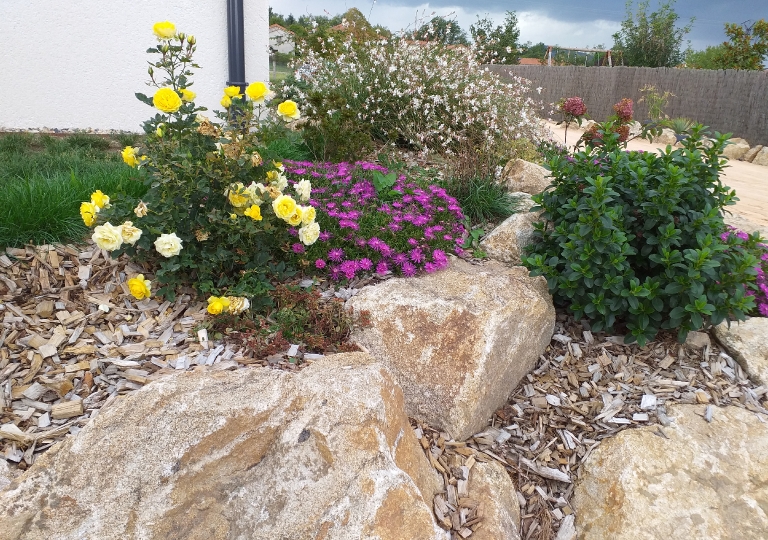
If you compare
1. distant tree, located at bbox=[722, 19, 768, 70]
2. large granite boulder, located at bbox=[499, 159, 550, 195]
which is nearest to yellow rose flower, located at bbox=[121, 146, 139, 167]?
large granite boulder, located at bbox=[499, 159, 550, 195]

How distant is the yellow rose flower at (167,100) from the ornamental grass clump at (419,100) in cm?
244

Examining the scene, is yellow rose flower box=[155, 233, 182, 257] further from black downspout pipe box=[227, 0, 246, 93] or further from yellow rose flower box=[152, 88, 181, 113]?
black downspout pipe box=[227, 0, 246, 93]

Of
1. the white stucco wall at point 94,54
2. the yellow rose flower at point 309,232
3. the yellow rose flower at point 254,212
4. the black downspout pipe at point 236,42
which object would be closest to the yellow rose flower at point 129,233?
the yellow rose flower at point 254,212

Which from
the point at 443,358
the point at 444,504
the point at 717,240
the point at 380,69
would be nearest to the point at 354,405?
the point at 444,504

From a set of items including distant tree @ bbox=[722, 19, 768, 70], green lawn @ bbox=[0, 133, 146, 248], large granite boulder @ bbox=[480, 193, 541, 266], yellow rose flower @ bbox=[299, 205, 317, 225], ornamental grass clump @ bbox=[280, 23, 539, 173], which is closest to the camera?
yellow rose flower @ bbox=[299, 205, 317, 225]

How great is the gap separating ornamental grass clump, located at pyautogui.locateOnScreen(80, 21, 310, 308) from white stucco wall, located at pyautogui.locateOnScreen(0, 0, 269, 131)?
4643 millimetres

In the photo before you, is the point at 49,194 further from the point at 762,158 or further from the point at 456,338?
the point at 762,158

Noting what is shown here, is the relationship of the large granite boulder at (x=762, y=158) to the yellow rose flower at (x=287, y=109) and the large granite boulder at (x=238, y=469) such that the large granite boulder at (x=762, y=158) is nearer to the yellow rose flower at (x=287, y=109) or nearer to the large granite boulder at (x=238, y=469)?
the yellow rose flower at (x=287, y=109)

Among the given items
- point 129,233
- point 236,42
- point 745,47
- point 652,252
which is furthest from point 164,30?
point 745,47

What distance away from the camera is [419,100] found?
19.0 feet

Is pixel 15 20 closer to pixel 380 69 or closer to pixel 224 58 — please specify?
pixel 224 58

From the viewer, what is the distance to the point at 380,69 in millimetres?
6398

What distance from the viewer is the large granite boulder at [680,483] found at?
2068 millimetres

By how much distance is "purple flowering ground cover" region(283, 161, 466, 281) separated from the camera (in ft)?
10.3
